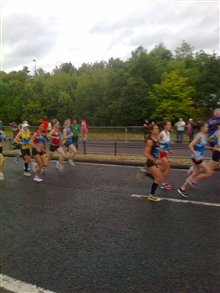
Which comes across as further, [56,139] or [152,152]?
[56,139]

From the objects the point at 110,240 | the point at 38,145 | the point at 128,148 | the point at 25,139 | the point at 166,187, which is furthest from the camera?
the point at 128,148

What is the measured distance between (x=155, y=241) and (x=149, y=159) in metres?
2.25

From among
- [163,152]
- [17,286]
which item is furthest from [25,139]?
[17,286]

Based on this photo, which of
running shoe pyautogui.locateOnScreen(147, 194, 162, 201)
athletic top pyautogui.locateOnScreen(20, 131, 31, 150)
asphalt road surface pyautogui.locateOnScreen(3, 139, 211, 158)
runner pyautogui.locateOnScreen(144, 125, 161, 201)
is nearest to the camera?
runner pyautogui.locateOnScreen(144, 125, 161, 201)

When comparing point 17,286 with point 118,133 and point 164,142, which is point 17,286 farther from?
point 118,133

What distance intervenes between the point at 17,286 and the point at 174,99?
2728cm

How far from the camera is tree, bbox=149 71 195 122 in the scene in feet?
89.2

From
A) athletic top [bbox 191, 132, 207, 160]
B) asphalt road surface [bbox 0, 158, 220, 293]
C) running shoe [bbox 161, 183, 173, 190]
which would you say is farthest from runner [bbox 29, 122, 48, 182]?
athletic top [bbox 191, 132, 207, 160]

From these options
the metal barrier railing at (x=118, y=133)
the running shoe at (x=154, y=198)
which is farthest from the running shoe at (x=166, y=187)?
the metal barrier railing at (x=118, y=133)

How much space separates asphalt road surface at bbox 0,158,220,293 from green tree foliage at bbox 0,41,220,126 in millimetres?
22972

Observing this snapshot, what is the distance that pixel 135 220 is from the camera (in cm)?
485

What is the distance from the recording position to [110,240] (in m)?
4.07

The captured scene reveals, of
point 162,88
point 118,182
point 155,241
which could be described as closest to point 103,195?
point 118,182

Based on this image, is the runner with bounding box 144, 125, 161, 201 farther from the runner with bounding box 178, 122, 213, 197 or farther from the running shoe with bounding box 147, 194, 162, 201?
the runner with bounding box 178, 122, 213, 197
